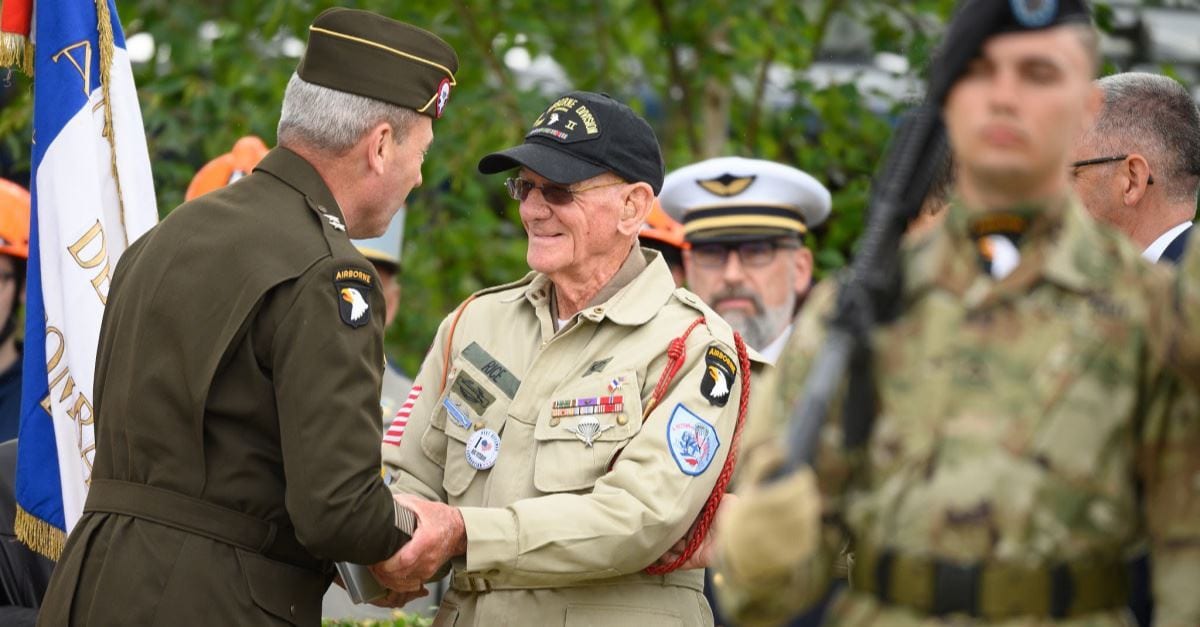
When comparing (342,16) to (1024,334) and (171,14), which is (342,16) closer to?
(1024,334)

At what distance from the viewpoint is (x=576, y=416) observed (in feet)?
12.8

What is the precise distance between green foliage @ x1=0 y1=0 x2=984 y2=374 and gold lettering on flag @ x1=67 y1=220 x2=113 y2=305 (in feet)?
12.1

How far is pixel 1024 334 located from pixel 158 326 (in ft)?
6.69

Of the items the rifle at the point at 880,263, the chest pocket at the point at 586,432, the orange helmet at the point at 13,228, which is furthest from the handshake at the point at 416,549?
the orange helmet at the point at 13,228

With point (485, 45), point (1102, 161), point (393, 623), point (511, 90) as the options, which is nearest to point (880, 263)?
point (1102, 161)

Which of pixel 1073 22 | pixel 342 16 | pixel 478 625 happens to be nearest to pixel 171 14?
pixel 342 16

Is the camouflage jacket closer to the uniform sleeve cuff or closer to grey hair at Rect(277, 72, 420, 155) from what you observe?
the uniform sleeve cuff

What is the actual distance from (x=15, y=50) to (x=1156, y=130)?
11.4 ft

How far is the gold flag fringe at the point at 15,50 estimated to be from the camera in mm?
4875

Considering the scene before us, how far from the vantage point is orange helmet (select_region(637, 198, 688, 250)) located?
257 inches

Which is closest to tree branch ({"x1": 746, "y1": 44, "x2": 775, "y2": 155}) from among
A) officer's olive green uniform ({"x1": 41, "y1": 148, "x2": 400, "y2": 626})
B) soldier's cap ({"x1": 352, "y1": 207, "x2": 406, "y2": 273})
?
soldier's cap ({"x1": 352, "y1": 207, "x2": 406, "y2": 273})

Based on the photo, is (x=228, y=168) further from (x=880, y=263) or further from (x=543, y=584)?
(x=880, y=263)

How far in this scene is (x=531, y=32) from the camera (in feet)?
29.0

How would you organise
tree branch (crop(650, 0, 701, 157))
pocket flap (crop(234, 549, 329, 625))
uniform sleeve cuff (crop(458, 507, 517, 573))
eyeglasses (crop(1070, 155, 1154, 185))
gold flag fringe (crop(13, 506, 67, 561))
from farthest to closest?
tree branch (crop(650, 0, 701, 157)) → eyeglasses (crop(1070, 155, 1154, 185)) → gold flag fringe (crop(13, 506, 67, 561)) → uniform sleeve cuff (crop(458, 507, 517, 573)) → pocket flap (crop(234, 549, 329, 625))
